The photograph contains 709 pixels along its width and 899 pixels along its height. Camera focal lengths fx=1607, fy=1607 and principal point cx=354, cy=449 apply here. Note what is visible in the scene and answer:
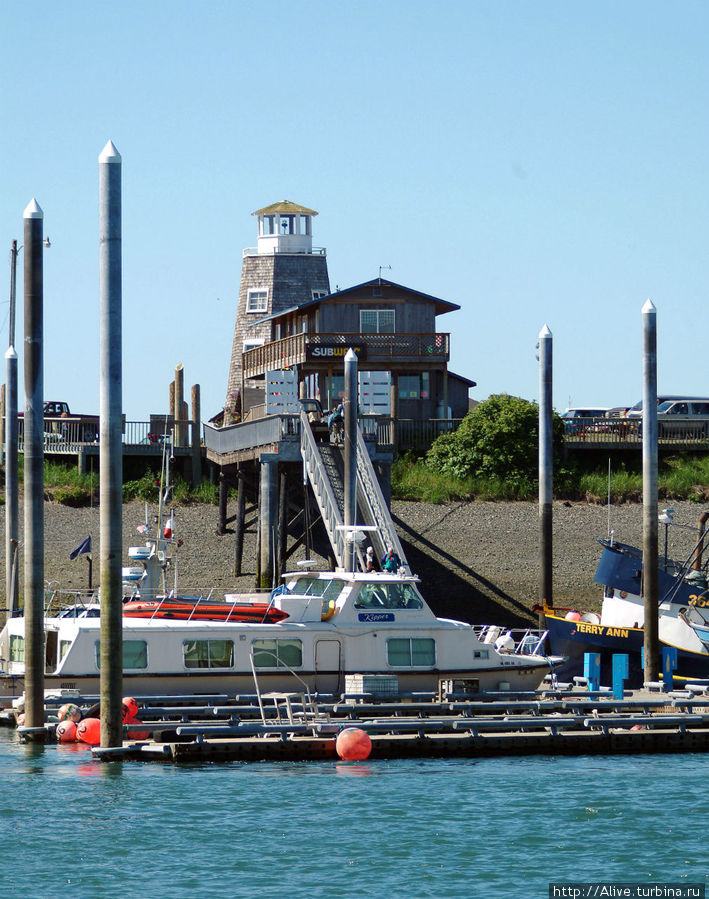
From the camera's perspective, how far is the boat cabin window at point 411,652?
30781 mm

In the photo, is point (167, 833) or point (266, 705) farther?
point (266, 705)

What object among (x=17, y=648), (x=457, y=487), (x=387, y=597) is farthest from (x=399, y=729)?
(x=457, y=487)

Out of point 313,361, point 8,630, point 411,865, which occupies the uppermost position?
point 313,361

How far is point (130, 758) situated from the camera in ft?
78.8

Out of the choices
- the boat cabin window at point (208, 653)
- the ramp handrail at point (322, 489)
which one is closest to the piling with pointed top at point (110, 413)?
the boat cabin window at point (208, 653)

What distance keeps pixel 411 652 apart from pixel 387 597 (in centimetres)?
115

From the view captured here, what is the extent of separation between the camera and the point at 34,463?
25.0m

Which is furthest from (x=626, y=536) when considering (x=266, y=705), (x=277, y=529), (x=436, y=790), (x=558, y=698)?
(x=436, y=790)

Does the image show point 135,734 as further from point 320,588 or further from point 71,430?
point 71,430

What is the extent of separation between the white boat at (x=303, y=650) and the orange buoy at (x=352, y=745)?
4.36 m

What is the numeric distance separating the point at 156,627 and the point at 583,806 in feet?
32.8

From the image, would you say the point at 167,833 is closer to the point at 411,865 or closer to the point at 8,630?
the point at 411,865

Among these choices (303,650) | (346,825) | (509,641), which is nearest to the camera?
(346,825)

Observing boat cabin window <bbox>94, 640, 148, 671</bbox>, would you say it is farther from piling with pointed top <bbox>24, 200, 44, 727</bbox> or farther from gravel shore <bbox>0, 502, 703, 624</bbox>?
gravel shore <bbox>0, 502, 703, 624</bbox>
